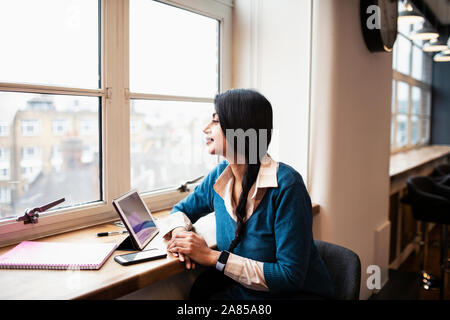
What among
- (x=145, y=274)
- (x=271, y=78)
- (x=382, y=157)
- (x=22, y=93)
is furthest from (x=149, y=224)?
(x=382, y=157)

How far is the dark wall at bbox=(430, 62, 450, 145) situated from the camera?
771cm

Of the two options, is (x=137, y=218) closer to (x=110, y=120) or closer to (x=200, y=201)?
(x=200, y=201)

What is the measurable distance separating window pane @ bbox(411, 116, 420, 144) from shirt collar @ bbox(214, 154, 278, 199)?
582 centimetres

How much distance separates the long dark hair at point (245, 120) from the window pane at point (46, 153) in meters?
0.64

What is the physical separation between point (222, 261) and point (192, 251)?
0.35 ft

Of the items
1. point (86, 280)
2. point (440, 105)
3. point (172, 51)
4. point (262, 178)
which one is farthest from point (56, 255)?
point (440, 105)

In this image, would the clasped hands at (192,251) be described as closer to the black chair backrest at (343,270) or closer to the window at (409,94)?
the black chair backrest at (343,270)

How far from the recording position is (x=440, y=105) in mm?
7801

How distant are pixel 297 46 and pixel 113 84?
1.06m

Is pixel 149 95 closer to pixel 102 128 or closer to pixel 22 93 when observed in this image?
pixel 102 128

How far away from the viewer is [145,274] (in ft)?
3.85

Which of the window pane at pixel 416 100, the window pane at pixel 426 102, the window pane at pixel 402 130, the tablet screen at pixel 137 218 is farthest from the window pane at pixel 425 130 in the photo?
the tablet screen at pixel 137 218
